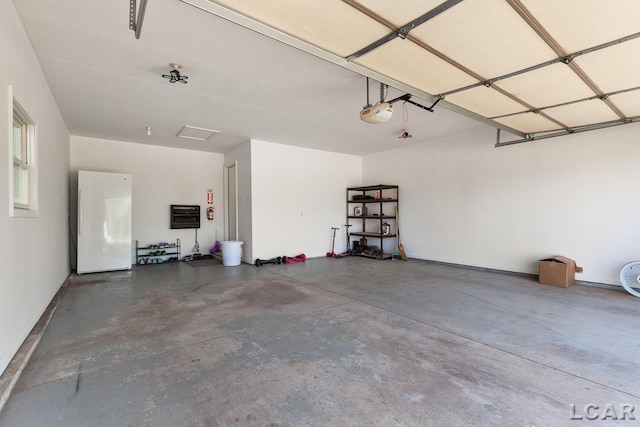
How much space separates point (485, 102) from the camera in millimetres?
3793

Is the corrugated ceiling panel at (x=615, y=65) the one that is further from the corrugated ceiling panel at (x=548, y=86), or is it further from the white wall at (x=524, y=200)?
the white wall at (x=524, y=200)

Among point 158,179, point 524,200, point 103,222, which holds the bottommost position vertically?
point 103,222

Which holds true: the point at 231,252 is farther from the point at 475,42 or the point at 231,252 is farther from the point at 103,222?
the point at 475,42

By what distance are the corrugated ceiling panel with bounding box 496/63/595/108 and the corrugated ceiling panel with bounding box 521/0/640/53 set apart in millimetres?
465

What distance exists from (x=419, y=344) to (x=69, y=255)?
672 cm

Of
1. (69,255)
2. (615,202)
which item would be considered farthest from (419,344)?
Answer: (69,255)

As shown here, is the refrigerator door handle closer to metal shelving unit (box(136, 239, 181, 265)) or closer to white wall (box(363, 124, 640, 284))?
metal shelving unit (box(136, 239, 181, 265))

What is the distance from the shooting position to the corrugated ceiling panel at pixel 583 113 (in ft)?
12.5

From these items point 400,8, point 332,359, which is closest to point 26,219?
point 332,359

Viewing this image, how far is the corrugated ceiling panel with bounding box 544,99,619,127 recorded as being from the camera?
3.80m

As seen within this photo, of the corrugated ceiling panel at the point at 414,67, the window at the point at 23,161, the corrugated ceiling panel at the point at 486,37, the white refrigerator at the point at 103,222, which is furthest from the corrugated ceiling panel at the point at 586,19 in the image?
the white refrigerator at the point at 103,222

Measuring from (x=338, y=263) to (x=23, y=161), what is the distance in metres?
5.58

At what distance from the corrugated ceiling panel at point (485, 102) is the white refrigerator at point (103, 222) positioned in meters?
6.20
